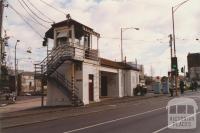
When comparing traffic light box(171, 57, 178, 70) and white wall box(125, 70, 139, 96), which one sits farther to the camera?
white wall box(125, 70, 139, 96)

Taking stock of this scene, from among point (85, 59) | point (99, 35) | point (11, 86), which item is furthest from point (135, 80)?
point (11, 86)

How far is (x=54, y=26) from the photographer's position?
38.9 m

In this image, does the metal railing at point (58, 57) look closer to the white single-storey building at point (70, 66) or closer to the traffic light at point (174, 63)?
the white single-storey building at point (70, 66)

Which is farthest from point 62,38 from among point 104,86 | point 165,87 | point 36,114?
point 165,87

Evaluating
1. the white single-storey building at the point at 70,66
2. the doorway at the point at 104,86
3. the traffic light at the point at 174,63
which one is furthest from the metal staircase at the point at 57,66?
the traffic light at the point at 174,63

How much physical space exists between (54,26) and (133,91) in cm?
2012

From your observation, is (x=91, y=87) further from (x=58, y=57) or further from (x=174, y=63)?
(x=174, y=63)

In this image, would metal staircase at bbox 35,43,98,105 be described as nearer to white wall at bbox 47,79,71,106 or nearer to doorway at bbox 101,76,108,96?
white wall at bbox 47,79,71,106

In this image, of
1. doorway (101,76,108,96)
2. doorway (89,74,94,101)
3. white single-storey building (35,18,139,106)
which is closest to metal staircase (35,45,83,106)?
white single-storey building (35,18,139,106)

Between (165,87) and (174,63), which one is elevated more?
(174,63)

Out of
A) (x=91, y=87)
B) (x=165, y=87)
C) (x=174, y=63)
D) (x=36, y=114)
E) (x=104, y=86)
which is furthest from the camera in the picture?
(x=165, y=87)

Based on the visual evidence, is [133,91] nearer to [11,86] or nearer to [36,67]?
[36,67]

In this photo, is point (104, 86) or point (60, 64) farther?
point (104, 86)

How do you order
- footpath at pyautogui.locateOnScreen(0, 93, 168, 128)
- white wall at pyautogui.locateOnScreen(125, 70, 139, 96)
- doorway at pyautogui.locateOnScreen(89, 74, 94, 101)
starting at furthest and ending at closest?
white wall at pyautogui.locateOnScreen(125, 70, 139, 96)
doorway at pyautogui.locateOnScreen(89, 74, 94, 101)
footpath at pyautogui.locateOnScreen(0, 93, 168, 128)
